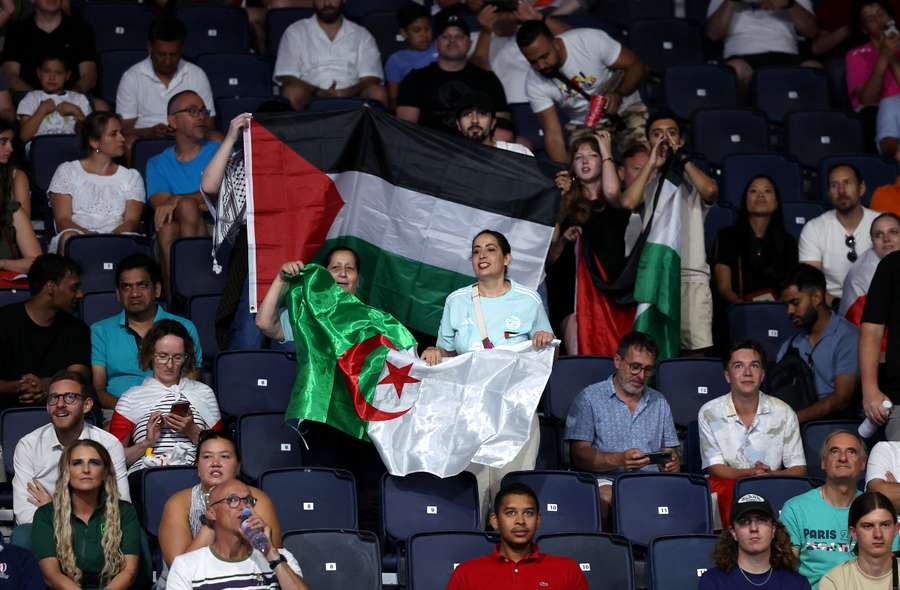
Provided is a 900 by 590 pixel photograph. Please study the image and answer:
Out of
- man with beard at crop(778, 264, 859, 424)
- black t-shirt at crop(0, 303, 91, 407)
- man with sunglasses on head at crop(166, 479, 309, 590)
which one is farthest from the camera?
man with beard at crop(778, 264, 859, 424)

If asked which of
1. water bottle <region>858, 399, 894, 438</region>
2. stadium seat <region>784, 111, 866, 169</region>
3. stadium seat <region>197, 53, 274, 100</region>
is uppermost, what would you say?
stadium seat <region>197, 53, 274, 100</region>

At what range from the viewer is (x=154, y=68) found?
40.0 ft

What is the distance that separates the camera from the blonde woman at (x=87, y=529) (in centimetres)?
786

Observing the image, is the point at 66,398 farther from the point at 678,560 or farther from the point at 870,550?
the point at 870,550

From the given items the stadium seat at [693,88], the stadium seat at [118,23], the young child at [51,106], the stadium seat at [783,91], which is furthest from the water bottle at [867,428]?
the stadium seat at [118,23]

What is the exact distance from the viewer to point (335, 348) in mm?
8836

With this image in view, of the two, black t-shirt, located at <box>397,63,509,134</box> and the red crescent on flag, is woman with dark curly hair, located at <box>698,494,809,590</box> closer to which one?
the red crescent on flag

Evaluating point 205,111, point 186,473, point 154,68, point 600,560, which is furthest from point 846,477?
point 154,68

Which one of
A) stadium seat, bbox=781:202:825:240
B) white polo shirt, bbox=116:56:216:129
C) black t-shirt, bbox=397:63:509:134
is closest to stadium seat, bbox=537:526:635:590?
black t-shirt, bbox=397:63:509:134

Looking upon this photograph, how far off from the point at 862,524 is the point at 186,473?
315cm

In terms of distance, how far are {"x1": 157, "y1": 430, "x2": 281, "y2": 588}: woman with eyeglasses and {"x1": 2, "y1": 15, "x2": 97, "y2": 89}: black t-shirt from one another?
205 inches

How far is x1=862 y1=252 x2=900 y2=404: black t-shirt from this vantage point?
8.96 metres

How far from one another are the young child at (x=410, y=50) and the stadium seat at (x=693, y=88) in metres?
1.76

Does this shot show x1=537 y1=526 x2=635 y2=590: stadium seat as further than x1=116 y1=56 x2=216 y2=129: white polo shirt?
No
